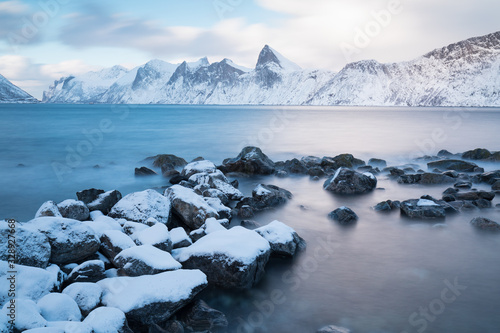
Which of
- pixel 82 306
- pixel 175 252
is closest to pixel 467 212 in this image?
pixel 175 252

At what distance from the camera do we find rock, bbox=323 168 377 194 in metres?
16.5

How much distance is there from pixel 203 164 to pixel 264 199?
524 centimetres

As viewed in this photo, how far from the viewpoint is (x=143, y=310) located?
651 cm

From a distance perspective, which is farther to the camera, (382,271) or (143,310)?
(382,271)

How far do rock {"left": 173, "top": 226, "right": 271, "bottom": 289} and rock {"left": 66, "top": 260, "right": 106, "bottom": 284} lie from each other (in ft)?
5.60

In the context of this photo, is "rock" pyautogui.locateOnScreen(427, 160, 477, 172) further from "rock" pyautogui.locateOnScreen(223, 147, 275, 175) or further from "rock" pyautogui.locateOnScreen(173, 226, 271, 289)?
"rock" pyautogui.locateOnScreen(173, 226, 271, 289)

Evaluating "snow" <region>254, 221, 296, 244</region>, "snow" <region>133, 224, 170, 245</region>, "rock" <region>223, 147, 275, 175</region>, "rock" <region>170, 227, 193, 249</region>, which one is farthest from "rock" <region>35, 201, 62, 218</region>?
"rock" <region>223, 147, 275, 175</region>

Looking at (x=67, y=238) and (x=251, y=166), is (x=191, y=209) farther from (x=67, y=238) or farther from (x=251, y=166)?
(x=251, y=166)

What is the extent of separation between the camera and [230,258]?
8.11 m

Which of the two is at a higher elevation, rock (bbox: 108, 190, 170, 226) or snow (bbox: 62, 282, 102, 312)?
rock (bbox: 108, 190, 170, 226)

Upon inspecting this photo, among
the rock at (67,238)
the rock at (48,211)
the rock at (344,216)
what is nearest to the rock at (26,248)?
the rock at (67,238)

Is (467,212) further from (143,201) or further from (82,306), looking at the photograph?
(82,306)

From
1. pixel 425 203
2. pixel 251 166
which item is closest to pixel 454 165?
pixel 425 203

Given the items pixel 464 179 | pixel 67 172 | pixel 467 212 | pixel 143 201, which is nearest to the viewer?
pixel 143 201
